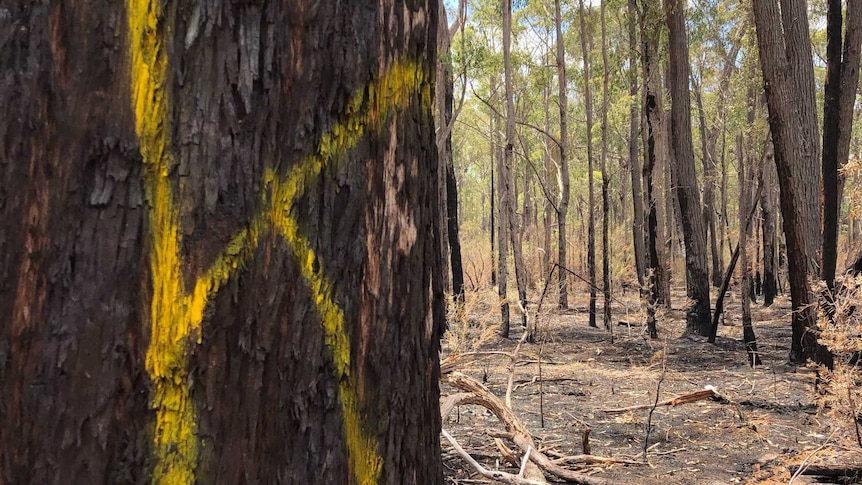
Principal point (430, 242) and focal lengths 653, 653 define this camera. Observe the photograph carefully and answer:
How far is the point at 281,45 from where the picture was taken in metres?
0.84

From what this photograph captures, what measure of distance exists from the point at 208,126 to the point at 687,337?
9.74 meters

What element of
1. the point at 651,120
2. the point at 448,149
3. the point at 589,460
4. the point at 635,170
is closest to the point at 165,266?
the point at 589,460

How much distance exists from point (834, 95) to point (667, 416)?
9.85 feet

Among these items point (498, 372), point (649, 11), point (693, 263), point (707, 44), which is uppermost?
point (707, 44)

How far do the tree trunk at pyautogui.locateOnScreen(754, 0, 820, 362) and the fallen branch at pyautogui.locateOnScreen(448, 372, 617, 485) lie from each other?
3.24 meters

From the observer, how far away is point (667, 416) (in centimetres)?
472

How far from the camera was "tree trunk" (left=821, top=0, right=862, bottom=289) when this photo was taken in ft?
17.0

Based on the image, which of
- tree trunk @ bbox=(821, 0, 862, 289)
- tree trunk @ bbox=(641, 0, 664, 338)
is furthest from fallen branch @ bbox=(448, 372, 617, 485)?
tree trunk @ bbox=(641, 0, 664, 338)

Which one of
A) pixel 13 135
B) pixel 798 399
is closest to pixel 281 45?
pixel 13 135

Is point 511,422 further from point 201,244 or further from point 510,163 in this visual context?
point 510,163

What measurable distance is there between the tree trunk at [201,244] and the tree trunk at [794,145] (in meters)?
5.38

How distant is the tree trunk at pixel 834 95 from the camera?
519cm

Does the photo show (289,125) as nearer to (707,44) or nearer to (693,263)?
(693,263)

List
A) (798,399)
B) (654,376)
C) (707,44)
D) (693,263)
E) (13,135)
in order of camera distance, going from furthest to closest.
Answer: (707,44)
(693,263)
(654,376)
(798,399)
(13,135)
